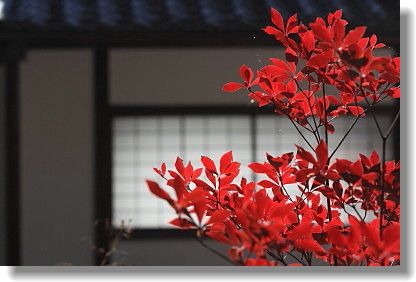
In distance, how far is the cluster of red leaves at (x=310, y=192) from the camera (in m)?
1.55

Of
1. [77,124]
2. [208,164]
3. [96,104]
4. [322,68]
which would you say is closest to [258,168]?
[208,164]

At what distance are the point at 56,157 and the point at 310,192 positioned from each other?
15.3ft

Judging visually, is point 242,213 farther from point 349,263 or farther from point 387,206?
point 387,206

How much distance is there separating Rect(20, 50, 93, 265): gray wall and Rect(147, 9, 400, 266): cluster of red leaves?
428cm

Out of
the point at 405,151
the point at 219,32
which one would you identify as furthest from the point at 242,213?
the point at 219,32

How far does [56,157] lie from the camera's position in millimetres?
6605

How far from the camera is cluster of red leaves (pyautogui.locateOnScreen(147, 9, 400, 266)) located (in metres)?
1.55

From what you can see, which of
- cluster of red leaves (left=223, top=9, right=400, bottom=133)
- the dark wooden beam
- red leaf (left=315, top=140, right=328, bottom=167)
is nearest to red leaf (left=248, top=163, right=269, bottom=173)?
cluster of red leaves (left=223, top=9, right=400, bottom=133)

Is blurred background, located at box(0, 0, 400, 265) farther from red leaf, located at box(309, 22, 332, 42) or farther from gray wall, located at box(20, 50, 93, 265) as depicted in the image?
red leaf, located at box(309, 22, 332, 42)

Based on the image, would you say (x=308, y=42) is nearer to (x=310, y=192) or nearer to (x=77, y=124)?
(x=310, y=192)

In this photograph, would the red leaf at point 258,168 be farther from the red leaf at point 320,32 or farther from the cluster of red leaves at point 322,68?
the red leaf at point 320,32

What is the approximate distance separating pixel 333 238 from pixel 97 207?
4.95 metres

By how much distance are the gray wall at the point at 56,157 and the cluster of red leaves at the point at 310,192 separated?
4277 mm

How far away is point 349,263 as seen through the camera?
194 cm
